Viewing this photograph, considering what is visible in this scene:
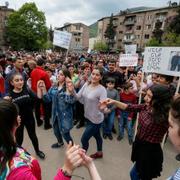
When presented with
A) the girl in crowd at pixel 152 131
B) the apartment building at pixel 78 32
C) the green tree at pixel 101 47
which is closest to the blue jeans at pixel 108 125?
the girl in crowd at pixel 152 131

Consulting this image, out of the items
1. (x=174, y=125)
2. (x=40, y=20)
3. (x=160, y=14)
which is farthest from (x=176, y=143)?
(x=160, y=14)

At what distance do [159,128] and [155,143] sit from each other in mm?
221

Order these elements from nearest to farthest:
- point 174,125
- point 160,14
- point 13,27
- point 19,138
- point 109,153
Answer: point 174,125, point 19,138, point 109,153, point 13,27, point 160,14

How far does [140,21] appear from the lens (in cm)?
5944

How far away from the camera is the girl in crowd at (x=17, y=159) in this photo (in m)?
1.33

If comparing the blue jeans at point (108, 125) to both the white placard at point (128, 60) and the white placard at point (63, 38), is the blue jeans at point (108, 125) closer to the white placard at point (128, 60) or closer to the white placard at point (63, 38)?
the white placard at point (128, 60)

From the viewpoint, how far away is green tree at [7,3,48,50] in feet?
149

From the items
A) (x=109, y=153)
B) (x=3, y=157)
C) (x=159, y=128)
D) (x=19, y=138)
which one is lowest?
(x=109, y=153)

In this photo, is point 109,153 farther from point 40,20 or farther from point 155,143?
point 40,20

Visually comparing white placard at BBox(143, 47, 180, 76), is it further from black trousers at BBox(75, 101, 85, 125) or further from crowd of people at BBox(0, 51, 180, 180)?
black trousers at BBox(75, 101, 85, 125)

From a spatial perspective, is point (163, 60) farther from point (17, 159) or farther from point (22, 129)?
point (17, 159)

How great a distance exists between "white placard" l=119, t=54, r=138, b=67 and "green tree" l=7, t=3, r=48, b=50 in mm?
40757

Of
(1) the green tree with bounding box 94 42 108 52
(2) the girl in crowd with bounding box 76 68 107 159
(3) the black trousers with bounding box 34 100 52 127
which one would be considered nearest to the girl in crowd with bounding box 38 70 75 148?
(2) the girl in crowd with bounding box 76 68 107 159

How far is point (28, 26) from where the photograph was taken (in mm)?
45812
